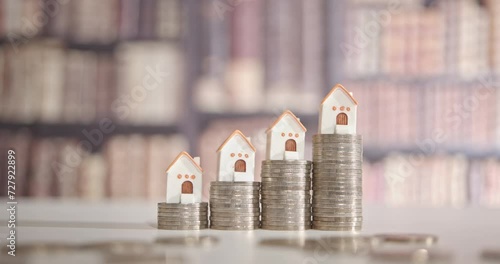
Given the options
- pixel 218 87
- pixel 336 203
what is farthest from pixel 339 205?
pixel 218 87

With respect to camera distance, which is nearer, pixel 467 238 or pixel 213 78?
pixel 467 238

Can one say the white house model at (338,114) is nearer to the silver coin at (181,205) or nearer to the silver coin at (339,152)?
the silver coin at (339,152)

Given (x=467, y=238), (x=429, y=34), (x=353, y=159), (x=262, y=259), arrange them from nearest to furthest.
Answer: (x=262, y=259)
(x=467, y=238)
(x=353, y=159)
(x=429, y=34)

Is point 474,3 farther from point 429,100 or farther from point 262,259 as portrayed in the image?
point 262,259

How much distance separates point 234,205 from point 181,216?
0.12 metres

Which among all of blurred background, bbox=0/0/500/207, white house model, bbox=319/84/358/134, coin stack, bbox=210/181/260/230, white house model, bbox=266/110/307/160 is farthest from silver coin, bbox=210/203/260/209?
blurred background, bbox=0/0/500/207

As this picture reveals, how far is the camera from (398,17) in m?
3.26

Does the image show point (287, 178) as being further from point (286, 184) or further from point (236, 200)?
point (236, 200)

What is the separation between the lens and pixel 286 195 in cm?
147

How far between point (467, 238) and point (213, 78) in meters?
2.11

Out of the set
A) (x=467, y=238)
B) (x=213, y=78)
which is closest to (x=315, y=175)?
(x=467, y=238)

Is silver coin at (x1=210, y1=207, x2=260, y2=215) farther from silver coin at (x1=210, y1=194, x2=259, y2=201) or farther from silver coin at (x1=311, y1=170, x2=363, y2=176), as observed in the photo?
silver coin at (x1=311, y1=170, x2=363, y2=176)

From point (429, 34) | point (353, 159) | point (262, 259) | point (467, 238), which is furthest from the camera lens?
point (429, 34)

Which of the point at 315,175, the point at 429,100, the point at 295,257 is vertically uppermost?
the point at 429,100
